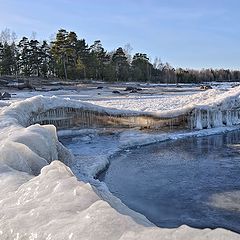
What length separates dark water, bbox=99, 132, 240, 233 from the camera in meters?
7.18

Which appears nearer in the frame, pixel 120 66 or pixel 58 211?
pixel 58 211

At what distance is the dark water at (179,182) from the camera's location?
7180 millimetres

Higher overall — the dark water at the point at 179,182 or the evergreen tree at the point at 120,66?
the evergreen tree at the point at 120,66

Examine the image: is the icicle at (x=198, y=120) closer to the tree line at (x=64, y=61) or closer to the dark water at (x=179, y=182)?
the dark water at (x=179, y=182)

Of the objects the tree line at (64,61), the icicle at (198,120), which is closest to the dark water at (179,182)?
the icicle at (198,120)

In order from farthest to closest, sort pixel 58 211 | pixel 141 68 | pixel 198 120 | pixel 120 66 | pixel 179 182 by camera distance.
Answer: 1. pixel 141 68
2. pixel 120 66
3. pixel 198 120
4. pixel 179 182
5. pixel 58 211

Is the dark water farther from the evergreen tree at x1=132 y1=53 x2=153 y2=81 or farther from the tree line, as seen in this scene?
the evergreen tree at x1=132 y1=53 x2=153 y2=81

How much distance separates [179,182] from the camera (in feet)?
31.0

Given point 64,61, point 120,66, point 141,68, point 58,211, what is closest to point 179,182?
point 58,211

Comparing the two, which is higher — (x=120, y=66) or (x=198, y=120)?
(x=120, y=66)

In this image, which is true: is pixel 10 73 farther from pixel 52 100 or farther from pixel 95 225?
pixel 95 225

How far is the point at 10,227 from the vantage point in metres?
3.41

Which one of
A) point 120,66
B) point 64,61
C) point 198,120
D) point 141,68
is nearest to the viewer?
point 198,120

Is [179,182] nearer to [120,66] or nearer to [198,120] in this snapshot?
[198,120]
